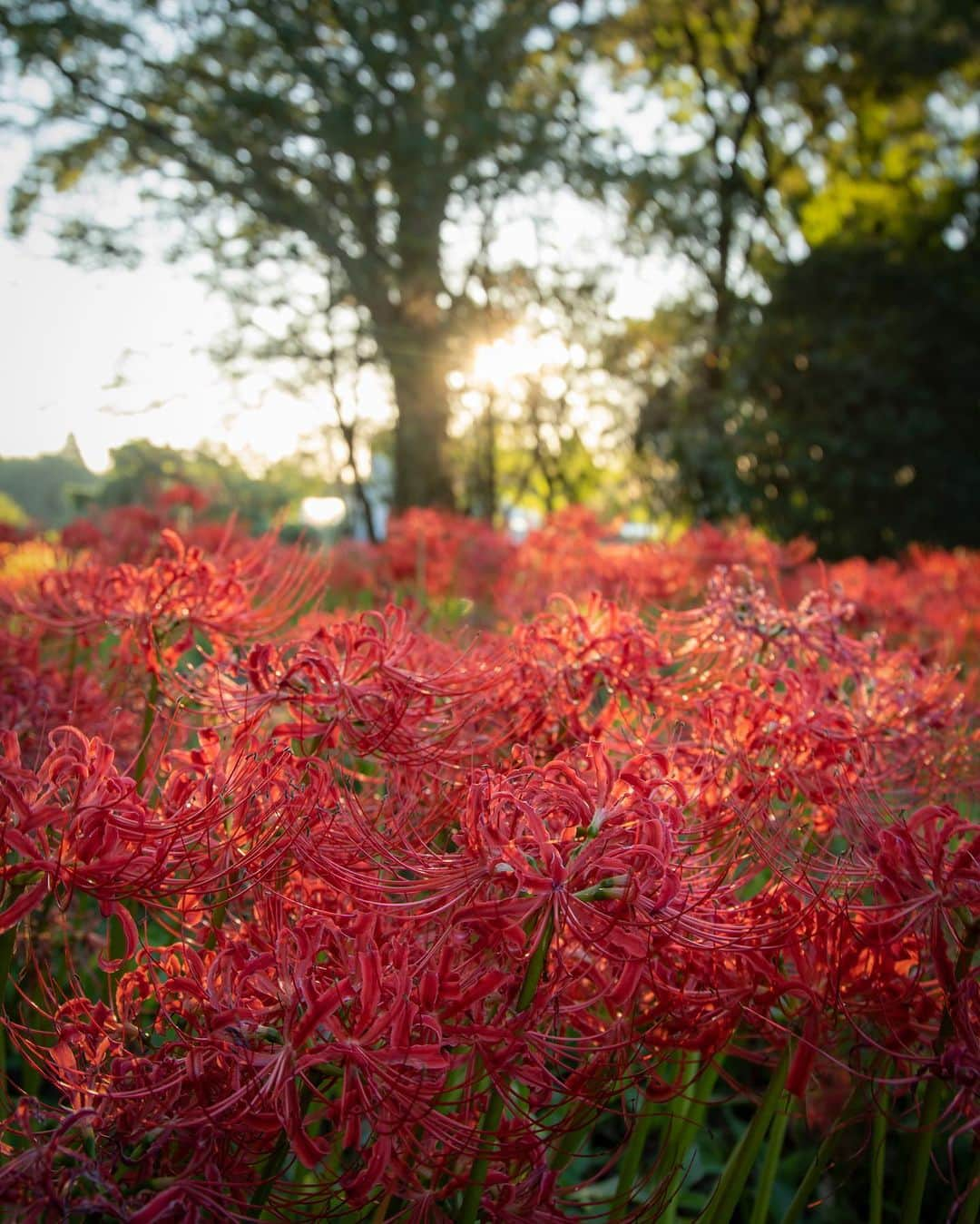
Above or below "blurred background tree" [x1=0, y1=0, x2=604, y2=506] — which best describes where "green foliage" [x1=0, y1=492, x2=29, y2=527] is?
below

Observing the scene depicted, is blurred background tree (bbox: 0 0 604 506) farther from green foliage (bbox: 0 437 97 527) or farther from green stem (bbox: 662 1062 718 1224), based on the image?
green stem (bbox: 662 1062 718 1224)

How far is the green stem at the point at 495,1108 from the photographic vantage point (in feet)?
2.62

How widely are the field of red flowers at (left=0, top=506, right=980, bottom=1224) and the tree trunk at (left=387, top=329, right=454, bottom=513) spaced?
34.0 ft

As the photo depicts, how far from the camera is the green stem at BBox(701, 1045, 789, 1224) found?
3.54 feet

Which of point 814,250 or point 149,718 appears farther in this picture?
point 814,250

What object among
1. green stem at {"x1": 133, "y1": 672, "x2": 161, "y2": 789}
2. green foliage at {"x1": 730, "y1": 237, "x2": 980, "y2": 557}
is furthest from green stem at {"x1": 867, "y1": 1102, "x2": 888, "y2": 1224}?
green foliage at {"x1": 730, "y1": 237, "x2": 980, "y2": 557}

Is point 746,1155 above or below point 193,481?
below

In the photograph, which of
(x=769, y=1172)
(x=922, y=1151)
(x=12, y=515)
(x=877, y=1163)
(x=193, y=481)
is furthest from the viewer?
(x=193, y=481)

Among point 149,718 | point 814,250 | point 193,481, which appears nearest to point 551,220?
point 814,250

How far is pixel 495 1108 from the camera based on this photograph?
33.8 inches

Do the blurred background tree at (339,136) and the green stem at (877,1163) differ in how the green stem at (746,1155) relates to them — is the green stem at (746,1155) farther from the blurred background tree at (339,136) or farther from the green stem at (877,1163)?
the blurred background tree at (339,136)

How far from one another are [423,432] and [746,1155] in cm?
1113

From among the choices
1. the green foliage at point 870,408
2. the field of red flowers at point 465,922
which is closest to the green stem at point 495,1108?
the field of red flowers at point 465,922

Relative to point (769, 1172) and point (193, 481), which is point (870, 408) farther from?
point (769, 1172)
